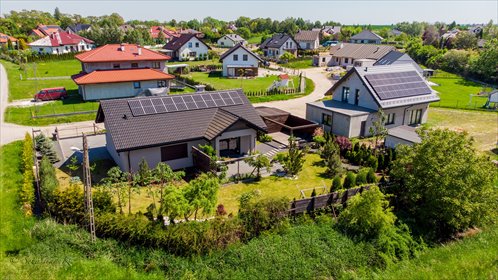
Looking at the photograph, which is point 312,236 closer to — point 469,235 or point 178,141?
point 469,235

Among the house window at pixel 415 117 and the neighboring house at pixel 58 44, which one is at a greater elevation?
the neighboring house at pixel 58 44

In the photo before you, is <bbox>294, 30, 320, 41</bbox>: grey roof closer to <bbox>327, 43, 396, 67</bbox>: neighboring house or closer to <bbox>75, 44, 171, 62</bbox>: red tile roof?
<bbox>327, 43, 396, 67</bbox>: neighboring house

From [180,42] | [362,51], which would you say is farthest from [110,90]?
[362,51]

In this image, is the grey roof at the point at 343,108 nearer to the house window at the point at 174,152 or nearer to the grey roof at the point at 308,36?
the house window at the point at 174,152

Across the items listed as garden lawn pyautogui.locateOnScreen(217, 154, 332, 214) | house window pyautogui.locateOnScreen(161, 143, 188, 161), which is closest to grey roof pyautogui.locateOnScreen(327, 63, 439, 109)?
garden lawn pyautogui.locateOnScreen(217, 154, 332, 214)

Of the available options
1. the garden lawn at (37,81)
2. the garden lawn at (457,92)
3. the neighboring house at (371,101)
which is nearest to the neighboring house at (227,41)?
the garden lawn at (37,81)

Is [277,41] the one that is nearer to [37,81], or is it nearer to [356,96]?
[37,81]
